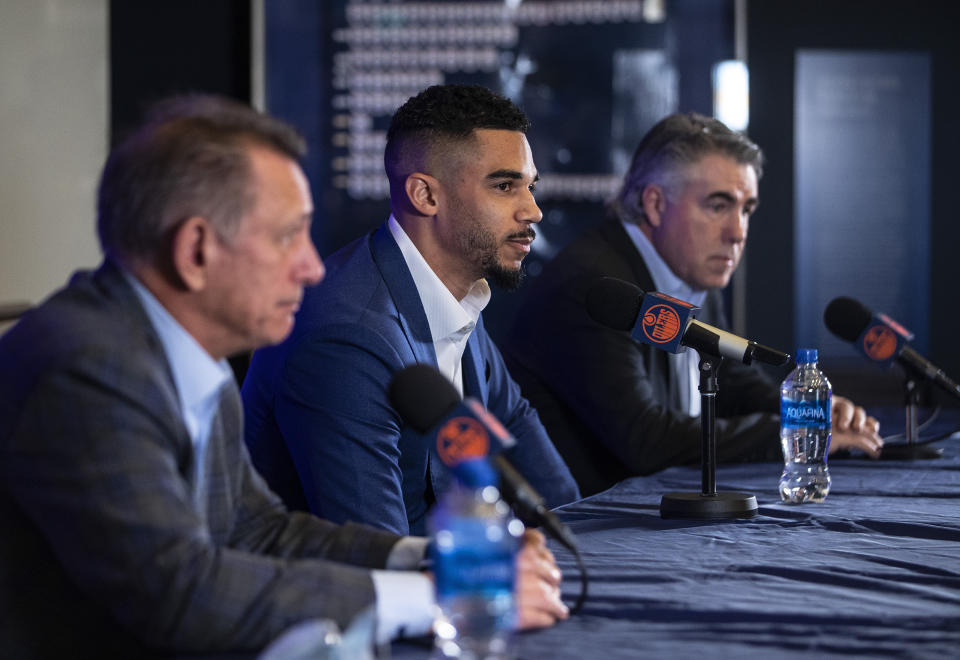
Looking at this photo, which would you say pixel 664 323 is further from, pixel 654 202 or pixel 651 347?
pixel 654 202

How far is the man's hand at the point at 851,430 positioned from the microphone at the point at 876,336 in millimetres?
239

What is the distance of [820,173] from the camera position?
4781mm

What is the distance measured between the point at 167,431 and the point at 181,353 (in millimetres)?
119

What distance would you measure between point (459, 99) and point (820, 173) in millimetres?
2765

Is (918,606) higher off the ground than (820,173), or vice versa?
(820,173)

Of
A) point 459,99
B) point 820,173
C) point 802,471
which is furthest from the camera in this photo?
point 820,173

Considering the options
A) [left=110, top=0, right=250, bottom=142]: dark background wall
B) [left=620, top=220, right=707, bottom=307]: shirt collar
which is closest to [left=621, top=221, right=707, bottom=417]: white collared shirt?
[left=620, top=220, right=707, bottom=307]: shirt collar

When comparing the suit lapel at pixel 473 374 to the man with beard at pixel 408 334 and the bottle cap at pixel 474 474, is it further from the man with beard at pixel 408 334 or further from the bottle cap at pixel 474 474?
the bottle cap at pixel 474 474

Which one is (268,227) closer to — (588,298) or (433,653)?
(433,653)

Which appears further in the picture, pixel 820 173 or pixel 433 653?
pixel 820 173

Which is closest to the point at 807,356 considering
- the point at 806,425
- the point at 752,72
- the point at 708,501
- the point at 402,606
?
the point at 806,425

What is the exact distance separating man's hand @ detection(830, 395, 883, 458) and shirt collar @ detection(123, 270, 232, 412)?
168 cm

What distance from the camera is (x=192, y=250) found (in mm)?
1219

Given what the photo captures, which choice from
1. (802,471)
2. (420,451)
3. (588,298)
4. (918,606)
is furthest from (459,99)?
(918,606)
